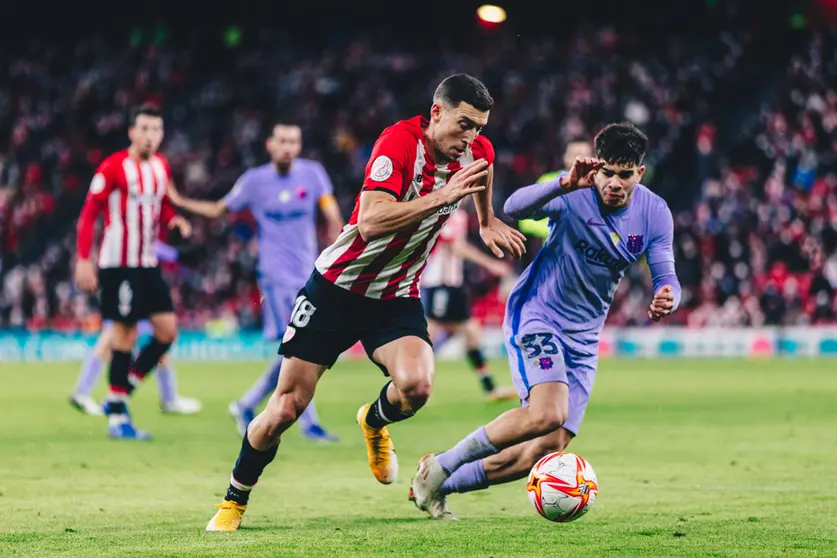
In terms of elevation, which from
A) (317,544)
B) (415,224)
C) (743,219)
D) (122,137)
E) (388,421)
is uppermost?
(122,137)

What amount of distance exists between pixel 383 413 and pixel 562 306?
1.06 meters

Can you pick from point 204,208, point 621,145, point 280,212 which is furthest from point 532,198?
point 204,208

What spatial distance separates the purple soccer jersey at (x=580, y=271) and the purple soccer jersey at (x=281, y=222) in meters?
4.25

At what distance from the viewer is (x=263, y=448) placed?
234 inches

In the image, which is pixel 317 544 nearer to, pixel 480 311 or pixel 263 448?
pixel 263 448

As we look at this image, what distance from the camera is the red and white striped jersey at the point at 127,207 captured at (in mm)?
10320

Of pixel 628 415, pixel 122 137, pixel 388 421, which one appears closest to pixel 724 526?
pixel 388 421

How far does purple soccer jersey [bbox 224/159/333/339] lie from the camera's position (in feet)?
34.3

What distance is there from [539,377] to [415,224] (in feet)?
3.70

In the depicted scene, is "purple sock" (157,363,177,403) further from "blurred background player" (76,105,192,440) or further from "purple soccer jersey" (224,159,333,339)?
"purple soccer jersey" (224,159,333,339)

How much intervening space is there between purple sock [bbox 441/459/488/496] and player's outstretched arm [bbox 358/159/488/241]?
1433 millimetres

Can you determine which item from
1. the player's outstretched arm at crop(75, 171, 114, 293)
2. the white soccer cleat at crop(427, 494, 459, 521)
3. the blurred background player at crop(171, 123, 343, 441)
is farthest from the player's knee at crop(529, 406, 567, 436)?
the player's outstretched arm at crop(75, 171, 114, 293)

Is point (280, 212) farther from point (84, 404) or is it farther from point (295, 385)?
point (295, 385)

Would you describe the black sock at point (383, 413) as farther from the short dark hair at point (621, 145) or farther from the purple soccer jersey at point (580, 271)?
the short dark hair at point (621, 145)
